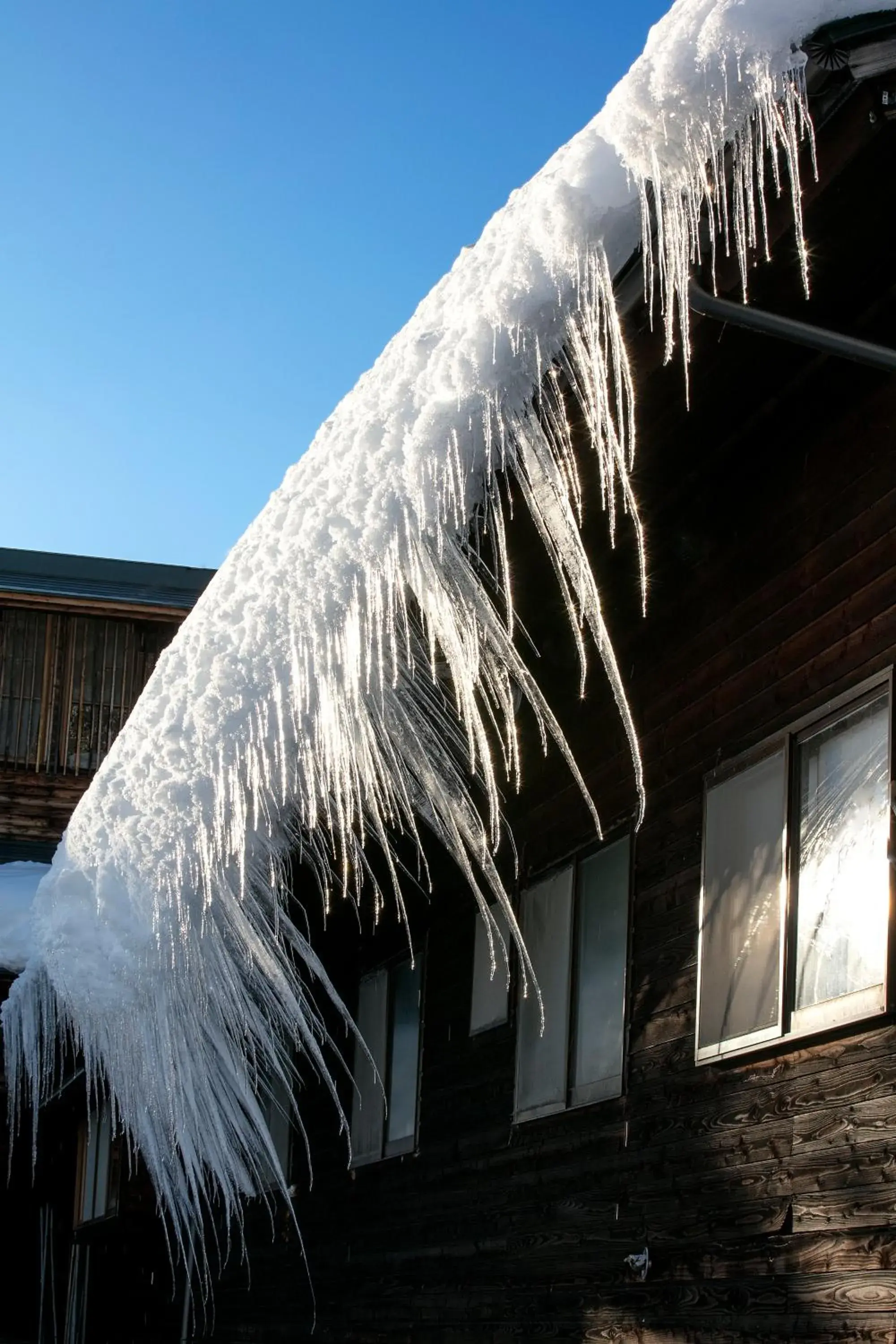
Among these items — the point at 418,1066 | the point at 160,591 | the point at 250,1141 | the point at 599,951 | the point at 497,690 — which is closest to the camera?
the point at 497,690

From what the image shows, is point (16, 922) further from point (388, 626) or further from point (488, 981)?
point (388, 626)

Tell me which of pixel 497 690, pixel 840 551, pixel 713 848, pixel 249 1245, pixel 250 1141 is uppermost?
pixel 840 551

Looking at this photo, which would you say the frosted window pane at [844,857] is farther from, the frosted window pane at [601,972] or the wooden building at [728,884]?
the frosted window pane at [601,972]

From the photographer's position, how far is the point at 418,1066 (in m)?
8.23

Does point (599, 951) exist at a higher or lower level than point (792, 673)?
lower

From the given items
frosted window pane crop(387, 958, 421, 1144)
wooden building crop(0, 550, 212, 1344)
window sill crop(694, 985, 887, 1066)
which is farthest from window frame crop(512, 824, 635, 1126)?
wooden building crop(0, 550, 212, 1344)

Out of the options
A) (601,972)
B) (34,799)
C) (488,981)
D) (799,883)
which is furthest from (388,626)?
(34,799)

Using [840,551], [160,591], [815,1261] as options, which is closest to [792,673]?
[840,551]

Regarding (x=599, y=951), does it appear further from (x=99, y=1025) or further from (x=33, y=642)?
(x=33, y=642)

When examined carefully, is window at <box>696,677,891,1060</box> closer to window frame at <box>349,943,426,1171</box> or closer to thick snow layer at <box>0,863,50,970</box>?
window frame at <box>349,943,426,1171</box>

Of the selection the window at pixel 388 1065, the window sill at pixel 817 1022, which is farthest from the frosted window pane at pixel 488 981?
the window sill at pixel 817 1022

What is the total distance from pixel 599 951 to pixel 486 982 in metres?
1.37

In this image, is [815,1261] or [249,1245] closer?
[815,1261]

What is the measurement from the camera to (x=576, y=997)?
6219mm
